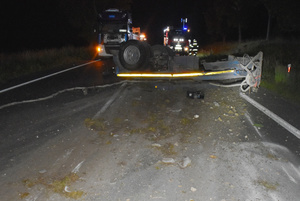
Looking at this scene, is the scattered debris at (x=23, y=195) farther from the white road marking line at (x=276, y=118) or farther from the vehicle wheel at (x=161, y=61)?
the vehicle wheel at (x=161, y=61)

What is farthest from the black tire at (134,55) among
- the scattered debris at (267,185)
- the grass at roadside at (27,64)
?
the scattered debris at (267,185)

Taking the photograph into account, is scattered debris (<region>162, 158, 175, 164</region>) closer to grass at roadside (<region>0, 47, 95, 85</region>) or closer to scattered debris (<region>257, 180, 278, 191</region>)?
scattered debris (<region>257, 180, 278, 191</region>)

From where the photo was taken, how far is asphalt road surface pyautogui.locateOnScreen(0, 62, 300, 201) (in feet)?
11.5

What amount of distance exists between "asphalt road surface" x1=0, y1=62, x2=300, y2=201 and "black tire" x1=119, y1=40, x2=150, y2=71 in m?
1.40

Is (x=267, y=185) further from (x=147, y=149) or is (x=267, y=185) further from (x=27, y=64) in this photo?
(x=27, y=64)

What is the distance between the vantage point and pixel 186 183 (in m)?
3.62

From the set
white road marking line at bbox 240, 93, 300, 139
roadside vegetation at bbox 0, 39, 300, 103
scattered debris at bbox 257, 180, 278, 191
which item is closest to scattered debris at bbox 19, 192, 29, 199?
scattered debris at bbox 257, 180, 278, 191

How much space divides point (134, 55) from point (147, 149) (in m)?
4.91

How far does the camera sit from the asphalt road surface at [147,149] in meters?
3.51

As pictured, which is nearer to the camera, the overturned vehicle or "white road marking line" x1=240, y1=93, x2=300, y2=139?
"white road marking line" x1=240, y1=93, x2=300, y2=139

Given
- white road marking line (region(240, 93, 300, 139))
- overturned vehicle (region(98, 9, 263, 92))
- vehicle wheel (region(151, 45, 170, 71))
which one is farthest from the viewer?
vehicle wheel (region(151, 45, 170, 71))

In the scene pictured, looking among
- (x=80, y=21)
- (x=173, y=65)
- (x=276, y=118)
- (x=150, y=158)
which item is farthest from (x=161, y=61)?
(x=80, y=21)

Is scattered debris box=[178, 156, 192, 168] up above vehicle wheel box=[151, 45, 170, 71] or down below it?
below

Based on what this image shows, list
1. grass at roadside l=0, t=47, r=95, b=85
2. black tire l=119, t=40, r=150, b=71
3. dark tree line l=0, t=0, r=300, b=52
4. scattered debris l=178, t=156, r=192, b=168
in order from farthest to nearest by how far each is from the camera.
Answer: dark tree line l=0, t=0, r=300, b=52
grass at roadside l=0, t=47, r=95, b=85
black tire l=119, t=40, r=150, b=71
scattered debris l=178, t=156, r=192, b=168
